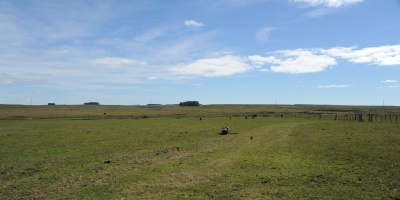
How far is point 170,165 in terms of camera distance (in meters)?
19.2

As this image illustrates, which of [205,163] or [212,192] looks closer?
[212,192]

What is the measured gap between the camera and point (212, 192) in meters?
13.2

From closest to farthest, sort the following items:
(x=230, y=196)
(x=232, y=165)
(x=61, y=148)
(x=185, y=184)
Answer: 1. (x=230, y=196)
2. (x=185, y=184)
3. (x=232, y=165)
4. (x=61, y=148)

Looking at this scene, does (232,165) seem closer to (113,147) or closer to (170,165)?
(170,165)

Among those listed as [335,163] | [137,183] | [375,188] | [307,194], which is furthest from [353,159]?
[137,183]

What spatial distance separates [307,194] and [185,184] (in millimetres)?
5535

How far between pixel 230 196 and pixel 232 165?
637 cm

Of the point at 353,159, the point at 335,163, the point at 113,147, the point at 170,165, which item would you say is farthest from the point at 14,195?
the point at 353,159

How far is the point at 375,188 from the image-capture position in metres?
13.3

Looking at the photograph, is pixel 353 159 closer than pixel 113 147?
Yes

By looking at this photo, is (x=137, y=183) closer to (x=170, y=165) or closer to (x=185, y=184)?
(x=185, y=184)

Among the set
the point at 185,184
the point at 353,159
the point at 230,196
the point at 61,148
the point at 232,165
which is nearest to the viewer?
the point at 230,196

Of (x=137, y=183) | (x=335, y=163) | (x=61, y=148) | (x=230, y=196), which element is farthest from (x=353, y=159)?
(x=61, y=148)

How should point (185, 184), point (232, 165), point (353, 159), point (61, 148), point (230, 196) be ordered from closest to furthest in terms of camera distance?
point (230, 196) < point (185, 184) < point (232, 165) < point (353, 159) < point (61, 148)
